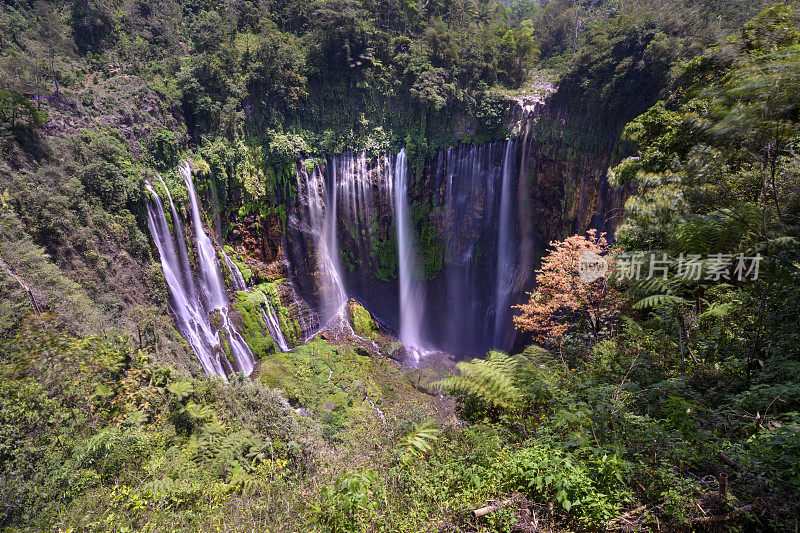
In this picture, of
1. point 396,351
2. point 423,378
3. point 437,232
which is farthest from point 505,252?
point 423,378

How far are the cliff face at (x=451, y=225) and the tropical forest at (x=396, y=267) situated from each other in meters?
0.15

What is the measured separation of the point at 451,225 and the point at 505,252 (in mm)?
3434

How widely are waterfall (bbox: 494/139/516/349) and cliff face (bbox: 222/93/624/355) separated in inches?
2.2

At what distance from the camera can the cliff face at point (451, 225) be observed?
16.5 meters

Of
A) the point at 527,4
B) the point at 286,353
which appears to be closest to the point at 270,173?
the point at 286,353

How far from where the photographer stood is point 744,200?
5320 mm

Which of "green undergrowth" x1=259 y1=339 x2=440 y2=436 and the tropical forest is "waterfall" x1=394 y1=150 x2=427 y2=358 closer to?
the tropical forest

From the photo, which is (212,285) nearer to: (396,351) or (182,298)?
(182,298)

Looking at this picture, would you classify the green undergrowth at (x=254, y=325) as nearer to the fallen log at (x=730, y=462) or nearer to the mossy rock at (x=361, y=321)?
the mossy rock at (x=361, y=321)

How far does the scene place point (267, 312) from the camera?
15.5 meters

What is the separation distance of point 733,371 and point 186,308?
15006 mm

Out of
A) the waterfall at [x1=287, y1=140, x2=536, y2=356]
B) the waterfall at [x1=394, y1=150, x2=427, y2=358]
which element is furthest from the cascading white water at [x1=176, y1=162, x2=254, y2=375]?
the waterfall at [x1=394, y1=150, x2=427, y2=358]

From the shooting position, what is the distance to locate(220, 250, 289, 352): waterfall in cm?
1508

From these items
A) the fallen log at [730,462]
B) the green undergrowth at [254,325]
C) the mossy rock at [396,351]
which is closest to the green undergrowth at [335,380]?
the green undergrowth at [254,325]
